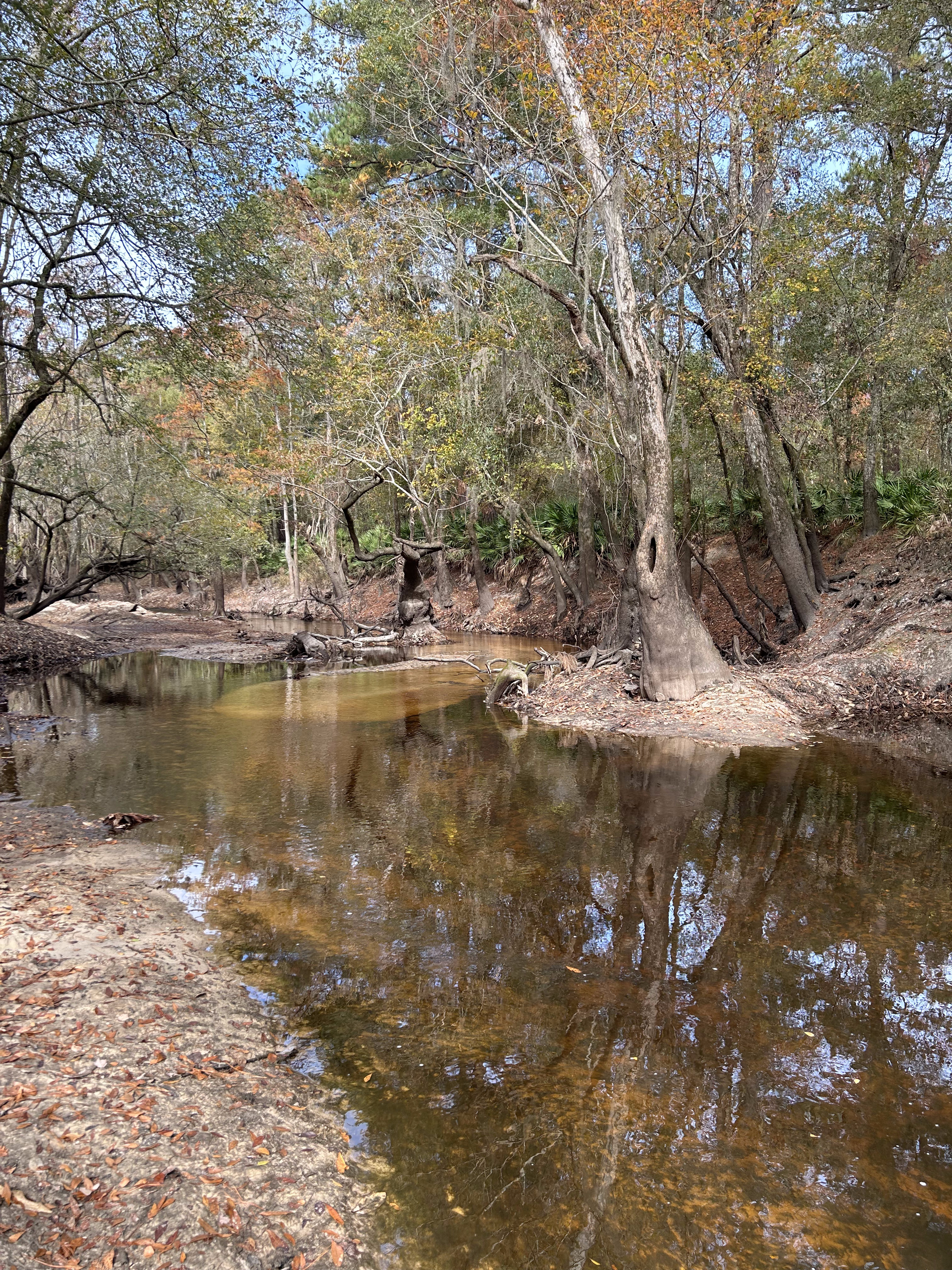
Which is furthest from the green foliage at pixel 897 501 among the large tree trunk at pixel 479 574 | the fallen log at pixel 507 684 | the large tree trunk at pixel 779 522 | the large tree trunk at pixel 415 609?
the large tree trunk at pixel 479 574

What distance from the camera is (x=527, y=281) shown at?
1712 cm

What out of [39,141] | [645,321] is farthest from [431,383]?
[39,141]

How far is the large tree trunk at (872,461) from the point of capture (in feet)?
47.6

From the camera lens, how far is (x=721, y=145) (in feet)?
38.6

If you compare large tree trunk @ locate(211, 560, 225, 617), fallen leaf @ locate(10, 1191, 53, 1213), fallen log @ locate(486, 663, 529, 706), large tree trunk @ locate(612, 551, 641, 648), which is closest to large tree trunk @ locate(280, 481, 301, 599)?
large tree trunk @ locate(211, 560, 225, 617)

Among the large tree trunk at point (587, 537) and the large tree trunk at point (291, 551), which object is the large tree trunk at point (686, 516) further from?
the large tree trunk at point (291, 551)

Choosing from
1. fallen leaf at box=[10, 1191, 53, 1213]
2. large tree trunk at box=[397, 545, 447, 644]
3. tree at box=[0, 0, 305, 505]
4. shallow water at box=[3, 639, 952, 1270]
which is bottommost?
shallow water at box=[3, 639, 952, 1270]

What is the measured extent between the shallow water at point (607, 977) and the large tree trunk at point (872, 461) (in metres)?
8.06

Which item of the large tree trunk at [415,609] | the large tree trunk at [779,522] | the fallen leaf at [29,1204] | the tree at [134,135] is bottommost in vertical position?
the fallen leaf at [29,1204]

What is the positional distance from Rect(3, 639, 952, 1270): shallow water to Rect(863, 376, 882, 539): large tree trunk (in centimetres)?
A: 806

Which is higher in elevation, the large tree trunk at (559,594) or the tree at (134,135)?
the tree at (134,135)

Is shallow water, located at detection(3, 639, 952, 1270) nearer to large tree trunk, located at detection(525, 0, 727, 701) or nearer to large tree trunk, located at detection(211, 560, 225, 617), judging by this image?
large tree trunk, located at detection(525, 0, 727, 701)

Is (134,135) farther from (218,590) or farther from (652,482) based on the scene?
(218,590)

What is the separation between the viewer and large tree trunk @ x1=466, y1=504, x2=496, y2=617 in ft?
91.2
